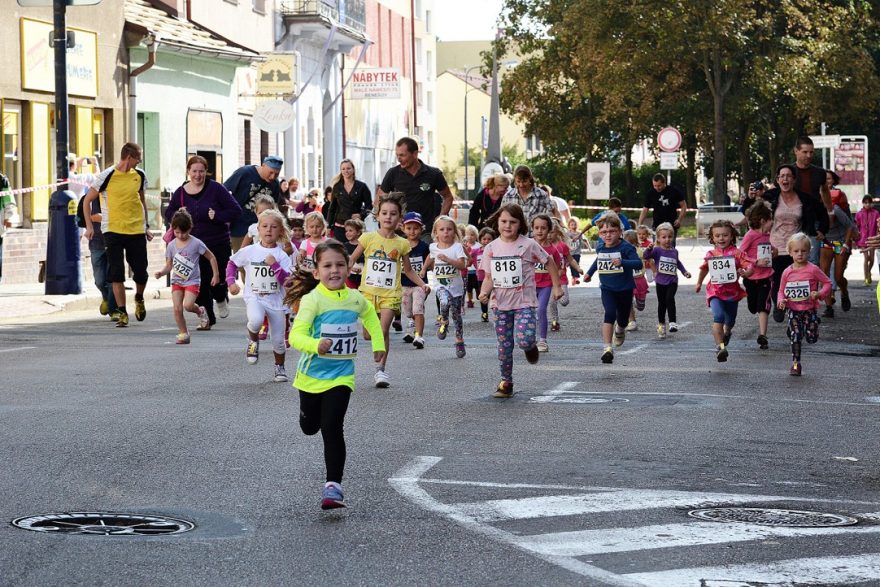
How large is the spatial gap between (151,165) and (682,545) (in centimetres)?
2701

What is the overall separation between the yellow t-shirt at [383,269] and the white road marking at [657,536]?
6.85m

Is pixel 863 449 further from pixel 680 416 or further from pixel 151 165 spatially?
pixel 151 165

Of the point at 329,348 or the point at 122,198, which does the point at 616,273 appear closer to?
the point at 122,198

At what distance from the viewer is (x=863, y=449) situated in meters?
9.75

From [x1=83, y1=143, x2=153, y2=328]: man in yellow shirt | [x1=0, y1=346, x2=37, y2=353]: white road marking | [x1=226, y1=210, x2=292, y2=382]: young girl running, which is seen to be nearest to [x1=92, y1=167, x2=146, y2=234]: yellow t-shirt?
[x1=83, y1=143, x2=153, y2=328]: man in yellow shirt

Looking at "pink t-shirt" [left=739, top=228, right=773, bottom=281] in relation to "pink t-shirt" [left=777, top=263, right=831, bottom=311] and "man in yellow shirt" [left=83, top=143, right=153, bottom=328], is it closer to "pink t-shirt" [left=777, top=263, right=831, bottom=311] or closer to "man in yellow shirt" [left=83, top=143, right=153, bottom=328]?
"pink t-shirt" [left=777, top=263, right=831, bottom=311]

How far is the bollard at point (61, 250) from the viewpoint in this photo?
22953 millimetres

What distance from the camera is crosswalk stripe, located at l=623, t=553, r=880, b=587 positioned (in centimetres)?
617

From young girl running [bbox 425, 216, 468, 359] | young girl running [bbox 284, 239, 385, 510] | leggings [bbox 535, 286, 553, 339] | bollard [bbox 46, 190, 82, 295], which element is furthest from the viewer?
bollard [bbox 46, 190, 82, 295]

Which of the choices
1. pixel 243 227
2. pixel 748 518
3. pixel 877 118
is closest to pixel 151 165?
pixel 243 227

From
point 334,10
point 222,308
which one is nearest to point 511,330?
point 222,308

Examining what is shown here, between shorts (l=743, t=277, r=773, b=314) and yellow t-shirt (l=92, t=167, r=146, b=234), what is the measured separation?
6541mm

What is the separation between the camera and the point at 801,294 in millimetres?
13898

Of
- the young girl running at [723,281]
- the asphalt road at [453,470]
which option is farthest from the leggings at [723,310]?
the asphalt road at [453,470]
